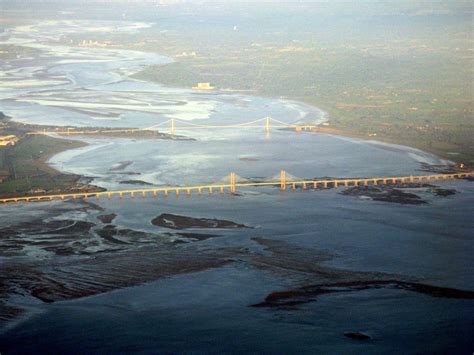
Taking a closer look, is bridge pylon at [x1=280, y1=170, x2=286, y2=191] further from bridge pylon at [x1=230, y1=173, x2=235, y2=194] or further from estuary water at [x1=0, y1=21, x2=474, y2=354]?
bridge pylon at [x1=230, y1=173, x2=235, y2=194]

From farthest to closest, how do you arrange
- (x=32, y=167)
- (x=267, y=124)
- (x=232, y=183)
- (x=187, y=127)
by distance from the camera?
1. (x=267, y=124)
2. (x=187, y=127)
3. (x=32, y=167)
4. (x=232, y=183)

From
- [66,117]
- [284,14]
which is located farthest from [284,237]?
[284,14]

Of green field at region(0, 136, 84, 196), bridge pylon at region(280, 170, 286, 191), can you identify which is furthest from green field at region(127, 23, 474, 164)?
Result: green field at region(0, 136, 84, 196)

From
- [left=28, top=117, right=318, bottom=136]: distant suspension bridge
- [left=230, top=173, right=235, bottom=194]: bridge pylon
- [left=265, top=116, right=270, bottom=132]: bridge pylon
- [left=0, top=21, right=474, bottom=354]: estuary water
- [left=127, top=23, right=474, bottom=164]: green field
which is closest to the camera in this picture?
[left=0, top=21, right=474, bottom=354]: estuary water

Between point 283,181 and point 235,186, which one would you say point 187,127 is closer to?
point 235,186

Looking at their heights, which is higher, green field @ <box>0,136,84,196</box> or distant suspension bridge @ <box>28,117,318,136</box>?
distant suspension bridge @ <box>28,117,318,136</box>

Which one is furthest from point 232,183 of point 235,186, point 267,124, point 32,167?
point 267,124

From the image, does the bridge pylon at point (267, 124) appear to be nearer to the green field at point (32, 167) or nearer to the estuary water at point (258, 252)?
the estuary water at point (258, 252)

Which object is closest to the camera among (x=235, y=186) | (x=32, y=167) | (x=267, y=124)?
(x=235, y=186)
